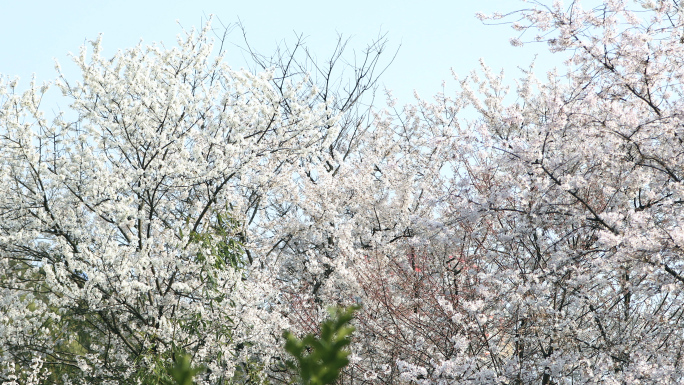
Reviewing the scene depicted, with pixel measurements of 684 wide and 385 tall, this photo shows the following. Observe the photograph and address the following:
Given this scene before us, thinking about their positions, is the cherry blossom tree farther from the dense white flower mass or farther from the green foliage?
the green foliage

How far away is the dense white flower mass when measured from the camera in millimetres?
6289

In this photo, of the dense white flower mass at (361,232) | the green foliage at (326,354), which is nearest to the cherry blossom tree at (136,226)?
the dense white flower mass at (361,232)

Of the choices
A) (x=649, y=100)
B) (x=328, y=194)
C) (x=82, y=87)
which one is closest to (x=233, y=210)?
(x=328, y=194)

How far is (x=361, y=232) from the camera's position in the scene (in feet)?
37.1

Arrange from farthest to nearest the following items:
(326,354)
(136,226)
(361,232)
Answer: (361,232) → (136,226) → (326,354)

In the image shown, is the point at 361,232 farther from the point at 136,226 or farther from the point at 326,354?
the point at 326,354

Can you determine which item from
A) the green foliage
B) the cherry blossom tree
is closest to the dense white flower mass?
the cherry blossom tree

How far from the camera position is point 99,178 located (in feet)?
27.5

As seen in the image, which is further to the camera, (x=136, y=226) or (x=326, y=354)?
(x=136, y=226)

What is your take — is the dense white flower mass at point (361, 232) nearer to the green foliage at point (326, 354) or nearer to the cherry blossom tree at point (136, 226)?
the cherry blossom tree at point (136, 226)

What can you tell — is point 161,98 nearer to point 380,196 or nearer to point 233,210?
point 233,210

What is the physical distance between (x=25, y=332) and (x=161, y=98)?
3.63 m

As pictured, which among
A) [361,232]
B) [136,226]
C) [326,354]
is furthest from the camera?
[361,232]

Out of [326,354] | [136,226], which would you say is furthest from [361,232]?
[326,354]
